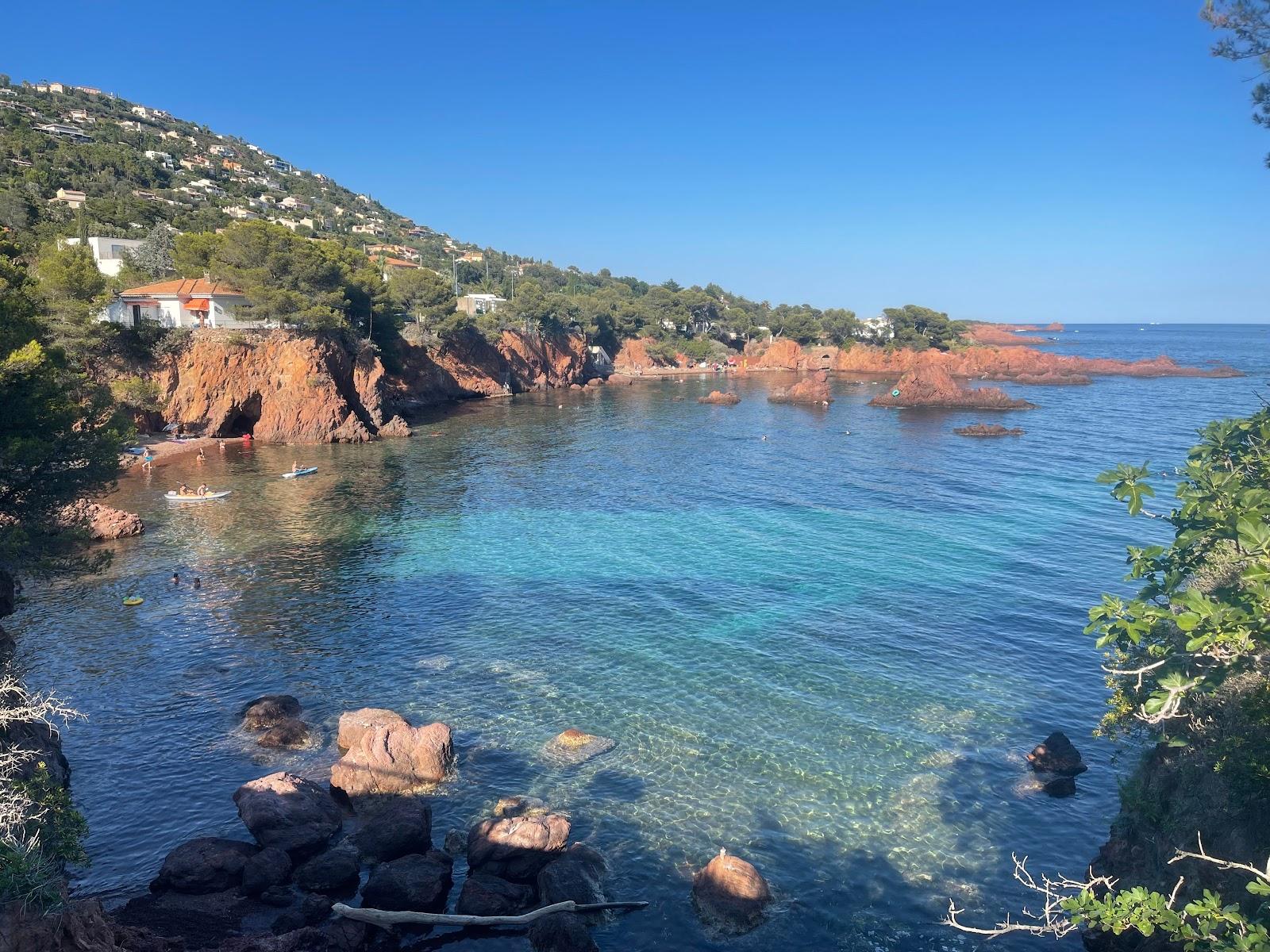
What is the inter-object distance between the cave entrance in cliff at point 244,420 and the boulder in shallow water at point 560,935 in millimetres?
59750

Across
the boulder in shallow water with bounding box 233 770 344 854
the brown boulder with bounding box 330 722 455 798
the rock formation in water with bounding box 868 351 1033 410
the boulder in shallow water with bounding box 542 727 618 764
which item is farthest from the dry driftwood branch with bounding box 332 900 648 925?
the rock formation in water with bounding box 868 351 1033 410

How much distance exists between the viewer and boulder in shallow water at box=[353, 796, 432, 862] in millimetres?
15539

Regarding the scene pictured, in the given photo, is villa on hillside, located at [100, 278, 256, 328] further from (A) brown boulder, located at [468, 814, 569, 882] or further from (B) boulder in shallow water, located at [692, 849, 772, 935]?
(B) boulder in shallow water, located at [692, 849, 772, 935]

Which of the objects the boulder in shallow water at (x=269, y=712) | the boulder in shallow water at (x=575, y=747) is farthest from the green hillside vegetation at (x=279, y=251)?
the boulder in shallow water at (x=575, y=747)

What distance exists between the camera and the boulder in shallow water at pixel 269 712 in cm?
2039

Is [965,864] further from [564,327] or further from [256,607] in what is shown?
[564,327]

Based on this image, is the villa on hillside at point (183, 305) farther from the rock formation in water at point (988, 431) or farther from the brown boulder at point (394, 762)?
the rock formation in water at point (988, 431)

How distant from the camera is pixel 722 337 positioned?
15138cm

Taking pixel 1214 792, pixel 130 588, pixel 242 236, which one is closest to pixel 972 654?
pixel 1214 792

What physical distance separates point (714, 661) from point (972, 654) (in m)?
Result: 8.55

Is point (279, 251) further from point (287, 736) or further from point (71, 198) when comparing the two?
point (287, 736)

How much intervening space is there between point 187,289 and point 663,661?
192 feet

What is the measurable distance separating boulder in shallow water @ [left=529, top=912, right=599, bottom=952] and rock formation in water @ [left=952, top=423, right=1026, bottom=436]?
216ft

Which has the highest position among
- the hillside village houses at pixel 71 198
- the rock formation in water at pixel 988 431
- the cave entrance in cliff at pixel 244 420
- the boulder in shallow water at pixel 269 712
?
the hillside village houses at pixel 71 198
